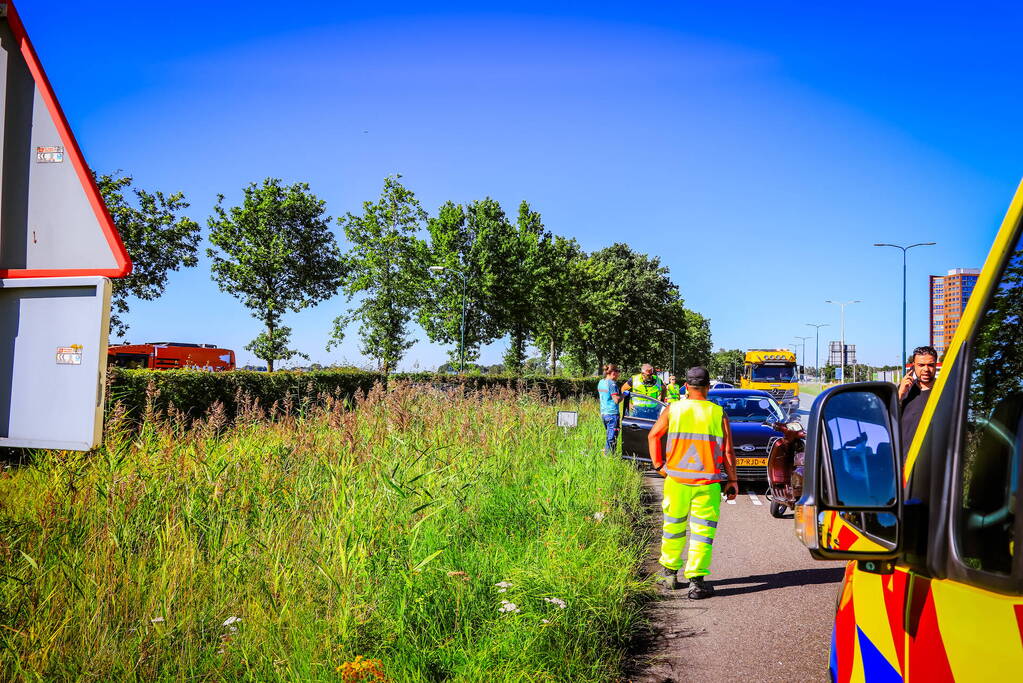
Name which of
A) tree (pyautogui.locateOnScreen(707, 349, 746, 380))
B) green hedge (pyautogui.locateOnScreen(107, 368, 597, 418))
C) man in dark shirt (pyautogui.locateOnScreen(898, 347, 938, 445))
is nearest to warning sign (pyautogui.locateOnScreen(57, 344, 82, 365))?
man in dark shirt (pyautogui.locateOnScreen(898, 347, 938, 445))

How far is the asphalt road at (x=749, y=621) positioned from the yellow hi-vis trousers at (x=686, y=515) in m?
0.31

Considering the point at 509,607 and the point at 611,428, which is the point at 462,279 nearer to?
the point at 611,428

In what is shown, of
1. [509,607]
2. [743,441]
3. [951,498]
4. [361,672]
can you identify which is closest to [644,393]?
[743,441]

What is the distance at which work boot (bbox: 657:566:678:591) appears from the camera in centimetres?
643

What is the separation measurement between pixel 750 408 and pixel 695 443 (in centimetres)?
787

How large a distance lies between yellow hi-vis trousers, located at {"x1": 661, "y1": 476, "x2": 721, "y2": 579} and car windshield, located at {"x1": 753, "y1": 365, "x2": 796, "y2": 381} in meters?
34.7

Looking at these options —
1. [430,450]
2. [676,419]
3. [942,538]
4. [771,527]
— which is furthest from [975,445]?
[771,527]

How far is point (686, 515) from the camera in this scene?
21.6ft

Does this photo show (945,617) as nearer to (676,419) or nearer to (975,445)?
(975,445)

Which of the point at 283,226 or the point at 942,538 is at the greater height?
the point at 283,226

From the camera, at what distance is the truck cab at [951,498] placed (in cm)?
127

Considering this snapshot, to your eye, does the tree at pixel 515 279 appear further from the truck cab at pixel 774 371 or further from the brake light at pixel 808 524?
the brake light at pixel 808 524

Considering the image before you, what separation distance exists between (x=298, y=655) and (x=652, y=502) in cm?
766

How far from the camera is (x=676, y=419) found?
6.67 meters
